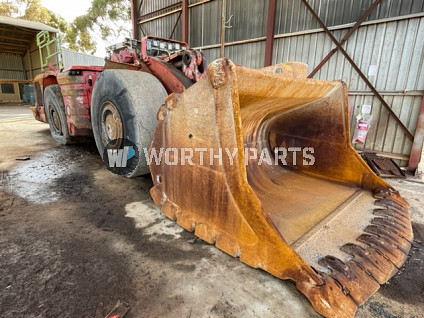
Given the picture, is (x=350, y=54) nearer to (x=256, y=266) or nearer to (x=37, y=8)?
(x=256, y=266)

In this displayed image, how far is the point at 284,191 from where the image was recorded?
86.8 inches

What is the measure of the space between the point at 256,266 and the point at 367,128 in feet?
14.6

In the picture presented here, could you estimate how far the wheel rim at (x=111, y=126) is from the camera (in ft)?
7.96

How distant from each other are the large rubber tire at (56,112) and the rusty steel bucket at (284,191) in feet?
9.28

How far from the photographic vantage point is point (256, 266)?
1393 millimetres

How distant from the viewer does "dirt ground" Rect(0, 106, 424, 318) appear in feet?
4.01

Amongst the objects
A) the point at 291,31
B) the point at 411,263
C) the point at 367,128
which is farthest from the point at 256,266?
the point at 291,31

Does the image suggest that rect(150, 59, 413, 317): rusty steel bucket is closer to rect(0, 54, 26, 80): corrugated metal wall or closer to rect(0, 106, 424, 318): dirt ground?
rect(0, 106, 424, 318): dirt ground

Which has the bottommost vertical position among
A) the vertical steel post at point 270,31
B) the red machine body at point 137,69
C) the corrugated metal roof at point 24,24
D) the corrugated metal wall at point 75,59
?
the red machine body at point 137,69

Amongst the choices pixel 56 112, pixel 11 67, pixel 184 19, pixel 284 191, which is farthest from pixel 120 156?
pixel 11 67

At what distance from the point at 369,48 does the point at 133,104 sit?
15.4ft

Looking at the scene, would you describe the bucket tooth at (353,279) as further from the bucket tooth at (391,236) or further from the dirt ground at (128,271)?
the bucket tooth at (391,236)

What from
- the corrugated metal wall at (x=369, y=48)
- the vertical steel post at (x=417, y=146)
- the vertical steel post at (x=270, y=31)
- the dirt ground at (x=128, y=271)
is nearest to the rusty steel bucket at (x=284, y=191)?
the dirt ground at (x=128, y=271)

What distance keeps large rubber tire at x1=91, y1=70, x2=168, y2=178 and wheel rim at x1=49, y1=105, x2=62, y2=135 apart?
2192mm
